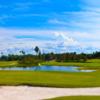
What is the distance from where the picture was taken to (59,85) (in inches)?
679

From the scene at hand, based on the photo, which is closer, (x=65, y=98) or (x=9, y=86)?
(x=65, y=98)

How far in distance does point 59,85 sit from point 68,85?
114 cm

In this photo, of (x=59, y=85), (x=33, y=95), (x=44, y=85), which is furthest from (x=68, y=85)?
(x=33, y=95)

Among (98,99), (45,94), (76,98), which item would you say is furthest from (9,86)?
(98,99)

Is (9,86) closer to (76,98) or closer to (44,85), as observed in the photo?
(44,85)

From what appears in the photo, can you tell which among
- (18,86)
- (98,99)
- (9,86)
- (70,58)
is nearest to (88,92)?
(98,99)

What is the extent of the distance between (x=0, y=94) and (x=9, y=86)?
3172mm

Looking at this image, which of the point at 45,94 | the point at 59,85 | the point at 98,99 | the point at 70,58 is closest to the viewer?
the point at 98,99

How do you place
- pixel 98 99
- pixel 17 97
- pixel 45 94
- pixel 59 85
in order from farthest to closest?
1. pixel 59 85
2. pixel 45 94
3. pixel 17 97
4. pixel 98 99

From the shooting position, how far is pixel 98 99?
39.5 ft

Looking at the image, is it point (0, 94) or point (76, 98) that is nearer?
point (76, 98)

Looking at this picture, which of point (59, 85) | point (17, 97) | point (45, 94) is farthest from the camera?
point (59, 85)

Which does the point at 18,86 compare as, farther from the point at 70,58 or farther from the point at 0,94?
the point at 70,58

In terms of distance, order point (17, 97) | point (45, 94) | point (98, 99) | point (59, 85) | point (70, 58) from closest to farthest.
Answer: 1. point (98, 99)
2. point (17, 97)
3. point (45, 94)
4. point (59, 85)
5. point (70, 58)
